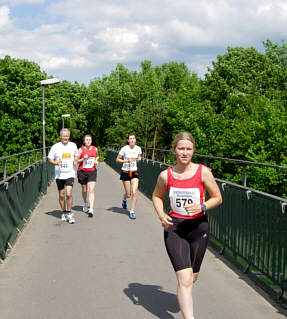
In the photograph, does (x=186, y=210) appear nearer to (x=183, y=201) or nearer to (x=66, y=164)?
(x=183, y=201)

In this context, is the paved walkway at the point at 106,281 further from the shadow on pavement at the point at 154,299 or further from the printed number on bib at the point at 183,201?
the printed number on bib at the point at 183,201

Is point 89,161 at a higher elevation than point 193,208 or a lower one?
lower

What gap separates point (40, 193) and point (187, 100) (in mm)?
43300

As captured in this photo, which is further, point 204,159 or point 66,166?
point 66,166

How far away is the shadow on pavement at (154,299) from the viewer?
466cm

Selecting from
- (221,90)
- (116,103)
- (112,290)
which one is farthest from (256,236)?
(116,103)

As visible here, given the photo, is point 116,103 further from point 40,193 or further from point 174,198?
point 174,198

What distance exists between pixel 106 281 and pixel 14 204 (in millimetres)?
3354

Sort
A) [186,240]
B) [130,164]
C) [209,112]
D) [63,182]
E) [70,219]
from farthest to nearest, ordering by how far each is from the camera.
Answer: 1. [209,112]
2. [130,164]
3. [63,182]
4. [70,219]
5. [186,240]

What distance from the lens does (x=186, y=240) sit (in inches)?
166

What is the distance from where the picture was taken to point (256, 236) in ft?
18.7

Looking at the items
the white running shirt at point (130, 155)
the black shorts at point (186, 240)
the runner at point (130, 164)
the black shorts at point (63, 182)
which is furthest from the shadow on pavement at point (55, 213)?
the black shorts at point (186, 240)

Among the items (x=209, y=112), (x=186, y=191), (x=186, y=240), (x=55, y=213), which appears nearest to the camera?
(x=186, y=191)

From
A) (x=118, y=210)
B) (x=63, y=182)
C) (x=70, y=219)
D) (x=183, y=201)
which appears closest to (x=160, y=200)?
(x=183, y=201)
